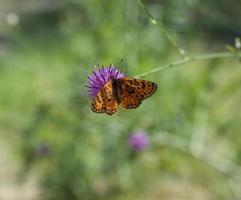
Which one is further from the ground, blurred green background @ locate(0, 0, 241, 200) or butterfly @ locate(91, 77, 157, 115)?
blurred green background @ locate(0, 0, 241, 200)

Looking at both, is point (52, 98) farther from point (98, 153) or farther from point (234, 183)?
point (234, 183)

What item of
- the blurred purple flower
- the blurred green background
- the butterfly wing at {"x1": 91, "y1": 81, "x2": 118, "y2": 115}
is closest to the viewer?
→ the butterfly wing at {"x1": 91, "y1": 81, "x2": 118, "y2": 115}

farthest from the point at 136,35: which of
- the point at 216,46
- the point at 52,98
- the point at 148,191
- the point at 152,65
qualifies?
the point at 216,46

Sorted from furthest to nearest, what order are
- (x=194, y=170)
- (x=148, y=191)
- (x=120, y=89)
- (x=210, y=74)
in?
(x=148, y=191)
(x=194, y=170)
(x=210, y=74)
(x=120, y=89)

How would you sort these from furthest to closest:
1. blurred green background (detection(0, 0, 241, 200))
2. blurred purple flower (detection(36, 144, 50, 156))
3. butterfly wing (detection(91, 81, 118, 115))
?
blurred purple flower (detection(36, 144, 50, 156)) → blurred green background (detection(0, 0, 241, 200)) → butterfly wing (detection(91, 81, 118, 115))

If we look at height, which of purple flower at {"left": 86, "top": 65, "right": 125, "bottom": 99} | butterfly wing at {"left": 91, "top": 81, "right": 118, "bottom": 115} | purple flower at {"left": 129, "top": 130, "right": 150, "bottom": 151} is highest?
purple flower at {"left": 129, "top": 130, "right": 150, "bottom": 151}

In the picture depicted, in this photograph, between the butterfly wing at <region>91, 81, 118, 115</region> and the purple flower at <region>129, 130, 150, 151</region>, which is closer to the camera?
the butterfly wing at <region>91, 81, 118, 115</region>

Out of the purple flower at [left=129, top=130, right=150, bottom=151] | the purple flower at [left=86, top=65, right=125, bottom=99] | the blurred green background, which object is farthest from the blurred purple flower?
the purple flower at [left=86, top=65, right=125, bottom=99]

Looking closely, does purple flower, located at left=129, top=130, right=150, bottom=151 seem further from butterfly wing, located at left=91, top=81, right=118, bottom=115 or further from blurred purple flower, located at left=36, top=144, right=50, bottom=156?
butterfly wing, located at left=91, top=81, right=118, bottom=115
